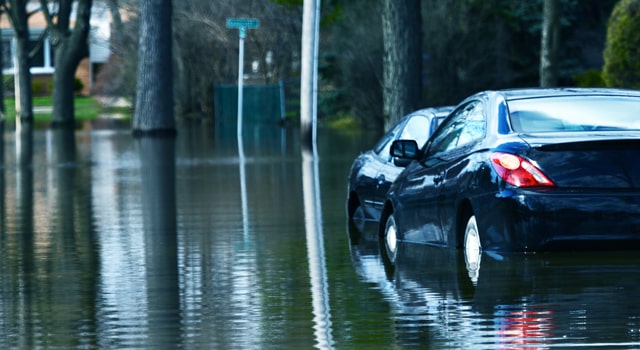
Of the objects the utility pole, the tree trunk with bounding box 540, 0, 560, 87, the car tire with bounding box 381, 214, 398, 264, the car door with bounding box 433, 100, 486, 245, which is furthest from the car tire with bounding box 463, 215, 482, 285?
the tree trunk with bounding box 540, 0, 560, 87

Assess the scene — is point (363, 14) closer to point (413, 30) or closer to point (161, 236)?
point (413, 30)

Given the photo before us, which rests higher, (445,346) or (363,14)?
(363,14)

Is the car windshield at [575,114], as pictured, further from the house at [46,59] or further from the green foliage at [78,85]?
the green foliage at [78,85]

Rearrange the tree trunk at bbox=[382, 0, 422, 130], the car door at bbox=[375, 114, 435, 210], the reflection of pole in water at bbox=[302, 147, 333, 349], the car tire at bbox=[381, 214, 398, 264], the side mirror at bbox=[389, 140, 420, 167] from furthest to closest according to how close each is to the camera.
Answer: the tree trunk at bbox=[382, 0, 422, 130]
the car door at bbox=[375, 114, 435, 210]
the car tire at bbox=[381, 214, 398, 264]
the side mirror at bbox=[389, 140, 420, 167]
the reflection of pole in water at bbox=[302, 147, 333, 349]

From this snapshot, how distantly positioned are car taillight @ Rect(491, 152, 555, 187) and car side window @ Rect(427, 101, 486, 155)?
650mm

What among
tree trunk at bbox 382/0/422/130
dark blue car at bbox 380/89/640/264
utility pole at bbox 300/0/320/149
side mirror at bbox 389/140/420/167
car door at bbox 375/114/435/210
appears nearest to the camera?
dark blue car at bbox 380/89/640/264

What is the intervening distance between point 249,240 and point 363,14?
2688 cm

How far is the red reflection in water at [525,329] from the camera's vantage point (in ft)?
25.1

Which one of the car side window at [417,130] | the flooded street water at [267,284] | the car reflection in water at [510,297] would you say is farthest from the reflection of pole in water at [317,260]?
the car side window at [417,130]

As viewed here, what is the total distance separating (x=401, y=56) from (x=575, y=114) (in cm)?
1577

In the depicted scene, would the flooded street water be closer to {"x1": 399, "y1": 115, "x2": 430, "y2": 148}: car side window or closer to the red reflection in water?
the red reflection in water

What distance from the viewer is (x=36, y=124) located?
174 feet

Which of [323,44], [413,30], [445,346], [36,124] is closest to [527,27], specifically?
[323,44]

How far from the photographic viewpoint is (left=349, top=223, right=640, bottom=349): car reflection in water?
25.9 feet
